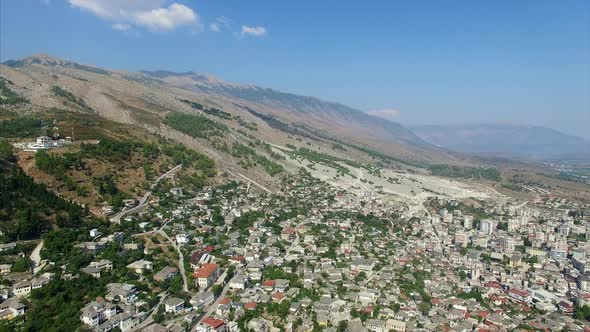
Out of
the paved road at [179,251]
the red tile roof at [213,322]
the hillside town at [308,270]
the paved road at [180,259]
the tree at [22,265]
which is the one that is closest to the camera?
the red tile roof at [213,322]

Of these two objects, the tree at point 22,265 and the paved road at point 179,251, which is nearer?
the tree at point 22,265

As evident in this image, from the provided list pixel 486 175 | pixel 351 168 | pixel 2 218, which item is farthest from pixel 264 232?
pixel 486 175

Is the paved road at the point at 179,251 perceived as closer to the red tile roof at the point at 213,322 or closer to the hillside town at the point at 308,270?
the hillside town at the point at 308,270

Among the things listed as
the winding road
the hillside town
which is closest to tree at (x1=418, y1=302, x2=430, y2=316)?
the hillside town

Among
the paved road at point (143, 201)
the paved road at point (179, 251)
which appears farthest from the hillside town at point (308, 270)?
the paved road at point (143, 201)

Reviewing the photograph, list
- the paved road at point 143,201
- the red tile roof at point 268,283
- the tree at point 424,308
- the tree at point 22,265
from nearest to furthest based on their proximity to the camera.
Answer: the tree at point 22,265 < the tree at point 424,308 < the red tile roof at point 268,283 < the paved road at point 143,201

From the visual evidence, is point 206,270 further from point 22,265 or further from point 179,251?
point 22,265

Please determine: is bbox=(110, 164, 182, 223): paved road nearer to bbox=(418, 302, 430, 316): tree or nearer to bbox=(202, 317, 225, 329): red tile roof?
bbox=(202, 317, 225, 329): red tile roof

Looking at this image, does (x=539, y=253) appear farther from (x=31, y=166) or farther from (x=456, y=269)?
(x=31, y=166)

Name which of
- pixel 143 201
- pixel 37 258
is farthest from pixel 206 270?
pixel 143 201
